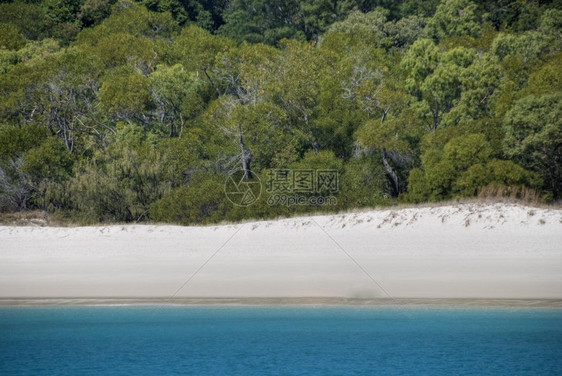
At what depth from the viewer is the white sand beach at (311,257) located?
16766mm

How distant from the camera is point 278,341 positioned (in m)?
14.6

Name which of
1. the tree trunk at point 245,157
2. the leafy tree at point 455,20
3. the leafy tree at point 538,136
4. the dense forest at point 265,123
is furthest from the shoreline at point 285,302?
the leafy tree at point 455,20

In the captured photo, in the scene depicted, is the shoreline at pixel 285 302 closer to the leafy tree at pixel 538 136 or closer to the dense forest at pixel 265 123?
the dense forest at pixel 265 123

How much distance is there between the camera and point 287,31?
57156mm

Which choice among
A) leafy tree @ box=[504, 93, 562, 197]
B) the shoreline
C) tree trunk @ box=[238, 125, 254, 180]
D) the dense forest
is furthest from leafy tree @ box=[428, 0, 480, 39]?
the shoreline

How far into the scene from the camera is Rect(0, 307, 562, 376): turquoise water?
13508 millimetres

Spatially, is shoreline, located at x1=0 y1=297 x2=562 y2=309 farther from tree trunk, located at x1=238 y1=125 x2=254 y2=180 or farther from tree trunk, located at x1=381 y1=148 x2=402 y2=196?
tree trunk, located at x1=381 y1=148 x2=402 y2=196

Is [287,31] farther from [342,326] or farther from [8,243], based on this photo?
[342,326]

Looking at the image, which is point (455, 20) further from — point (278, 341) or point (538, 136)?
point (278, 341)

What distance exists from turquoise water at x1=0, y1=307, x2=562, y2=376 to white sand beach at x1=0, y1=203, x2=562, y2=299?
2.98 feet

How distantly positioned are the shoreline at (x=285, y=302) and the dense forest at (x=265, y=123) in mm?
13855

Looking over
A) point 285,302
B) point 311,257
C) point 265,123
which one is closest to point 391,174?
point 265,123

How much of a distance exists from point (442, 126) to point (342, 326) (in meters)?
21.7

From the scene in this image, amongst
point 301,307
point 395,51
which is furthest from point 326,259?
point 395,51
